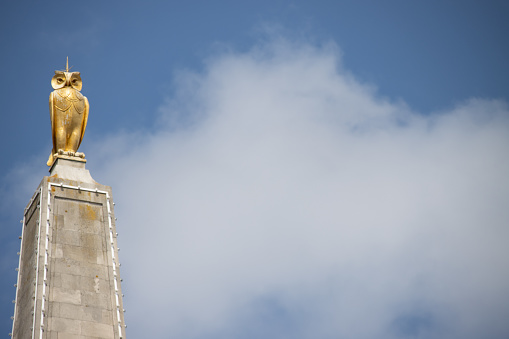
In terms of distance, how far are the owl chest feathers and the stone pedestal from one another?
6.05ft

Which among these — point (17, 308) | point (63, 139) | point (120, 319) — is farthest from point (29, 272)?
point (63, 139)

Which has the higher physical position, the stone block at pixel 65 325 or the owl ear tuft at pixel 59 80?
the owl ear tuft at pixel 59 80

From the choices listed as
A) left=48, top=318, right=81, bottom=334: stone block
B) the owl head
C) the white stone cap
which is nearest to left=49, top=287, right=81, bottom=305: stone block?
left=48, top=318, right=81, bottom=334: stone block

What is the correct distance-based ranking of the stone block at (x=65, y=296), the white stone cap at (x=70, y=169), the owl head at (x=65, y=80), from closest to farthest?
the stone block at (x=65, y=296), the white stone cap at (x=70, y=169), the owl head at (x=65, y=80)

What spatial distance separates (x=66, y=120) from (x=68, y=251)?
5355 millimetres

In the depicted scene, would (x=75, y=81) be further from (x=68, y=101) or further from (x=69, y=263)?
(x=69, y=263)

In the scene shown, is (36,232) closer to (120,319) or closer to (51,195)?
(51,195)

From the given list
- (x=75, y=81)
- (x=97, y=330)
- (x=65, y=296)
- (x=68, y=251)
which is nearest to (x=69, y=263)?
(x=68, y=251)

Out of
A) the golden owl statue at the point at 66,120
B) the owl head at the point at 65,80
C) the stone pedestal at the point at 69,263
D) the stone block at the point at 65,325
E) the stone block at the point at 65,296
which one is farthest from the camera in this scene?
the owl head at the point at 65,80

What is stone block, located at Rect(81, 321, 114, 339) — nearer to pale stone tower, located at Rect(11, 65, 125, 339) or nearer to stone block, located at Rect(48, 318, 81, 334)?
pale stone tower, located at Rect(11, 65, 125, 339)

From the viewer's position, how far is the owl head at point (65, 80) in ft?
112

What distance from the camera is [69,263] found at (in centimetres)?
2997

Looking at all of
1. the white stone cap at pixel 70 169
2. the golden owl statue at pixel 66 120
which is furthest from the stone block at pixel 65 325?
the golden owl statue at pixel 66 120

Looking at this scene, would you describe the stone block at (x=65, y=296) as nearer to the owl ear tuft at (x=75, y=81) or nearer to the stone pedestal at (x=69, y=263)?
the stone pedestal at (x=69, y=263)
